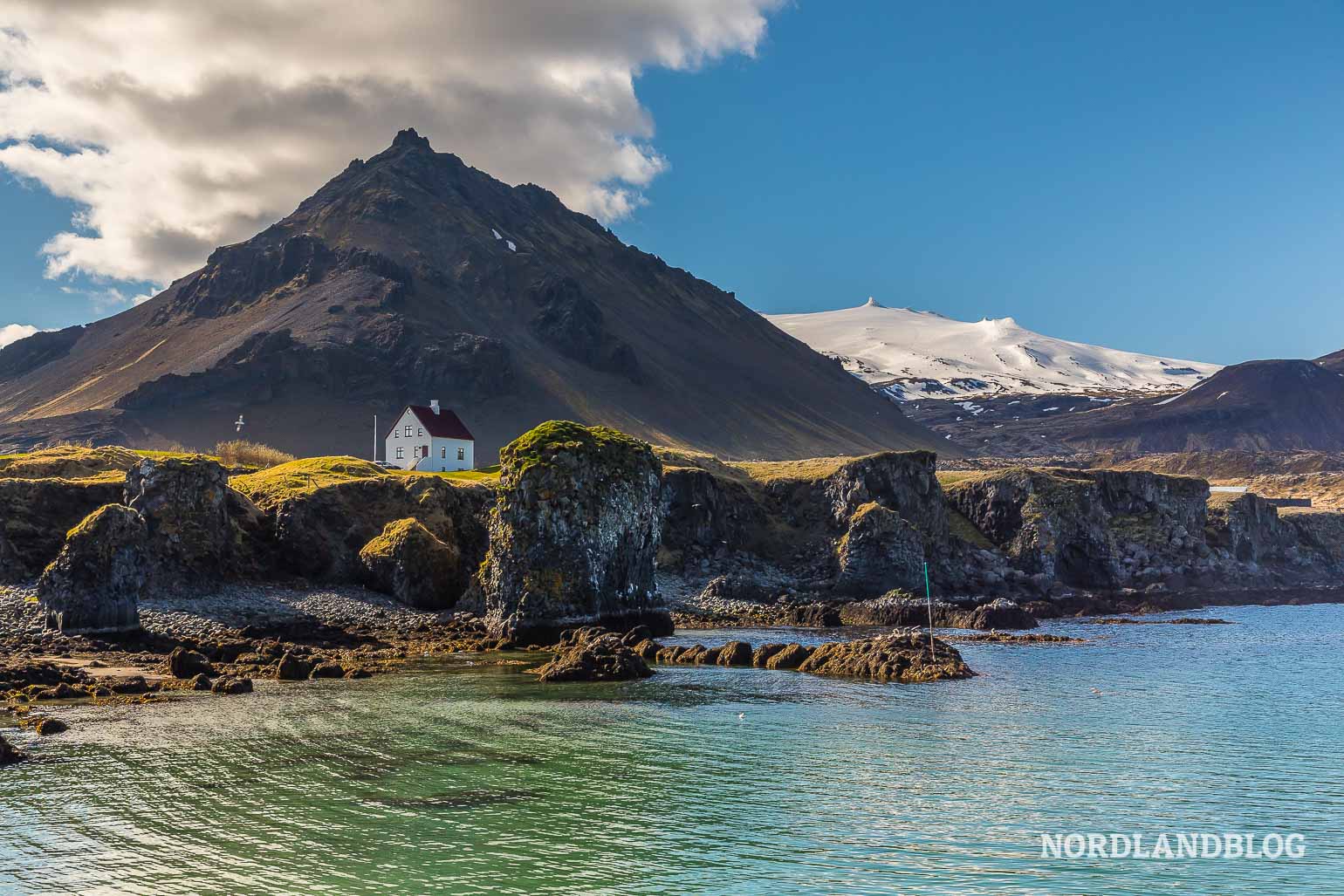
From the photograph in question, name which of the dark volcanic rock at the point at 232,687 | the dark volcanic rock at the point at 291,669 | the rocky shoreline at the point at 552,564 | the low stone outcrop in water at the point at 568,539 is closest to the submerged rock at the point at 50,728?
the rocky shoreline at the point at 552,564

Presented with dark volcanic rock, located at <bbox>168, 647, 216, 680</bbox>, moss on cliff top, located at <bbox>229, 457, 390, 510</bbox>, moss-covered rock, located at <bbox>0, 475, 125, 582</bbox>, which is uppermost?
moss on cliff top, located at <bbox>229, 457, 390, 510</bbox>

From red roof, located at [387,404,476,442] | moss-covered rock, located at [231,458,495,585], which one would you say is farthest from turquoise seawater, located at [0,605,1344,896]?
red roof, located at [387,404,476,442]

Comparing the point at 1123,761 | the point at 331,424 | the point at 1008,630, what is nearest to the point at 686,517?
the point at 1008,630

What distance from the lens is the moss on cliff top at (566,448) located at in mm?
69875

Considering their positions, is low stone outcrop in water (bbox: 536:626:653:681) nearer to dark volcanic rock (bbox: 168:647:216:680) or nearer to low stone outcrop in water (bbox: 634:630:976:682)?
low stone outcrop in water (bbox: 634:630:976:682)

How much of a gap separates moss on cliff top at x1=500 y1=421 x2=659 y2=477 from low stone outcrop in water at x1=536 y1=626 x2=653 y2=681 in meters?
17.8

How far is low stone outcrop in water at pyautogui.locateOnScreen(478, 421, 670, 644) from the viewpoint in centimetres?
6688

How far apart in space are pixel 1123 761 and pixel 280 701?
33.1 metres

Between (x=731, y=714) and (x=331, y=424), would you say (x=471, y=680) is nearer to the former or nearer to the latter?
(x=731, y=714)

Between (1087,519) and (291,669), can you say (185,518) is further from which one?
(1087,519)

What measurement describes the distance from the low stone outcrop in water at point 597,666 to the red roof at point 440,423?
2871 inches

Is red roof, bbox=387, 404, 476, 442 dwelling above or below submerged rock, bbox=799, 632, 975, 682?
above

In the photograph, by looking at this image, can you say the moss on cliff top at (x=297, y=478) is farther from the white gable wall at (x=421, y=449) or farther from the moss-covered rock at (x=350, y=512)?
the white gable wall at (x=421, y=449)

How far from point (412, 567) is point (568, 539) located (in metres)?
13.9
